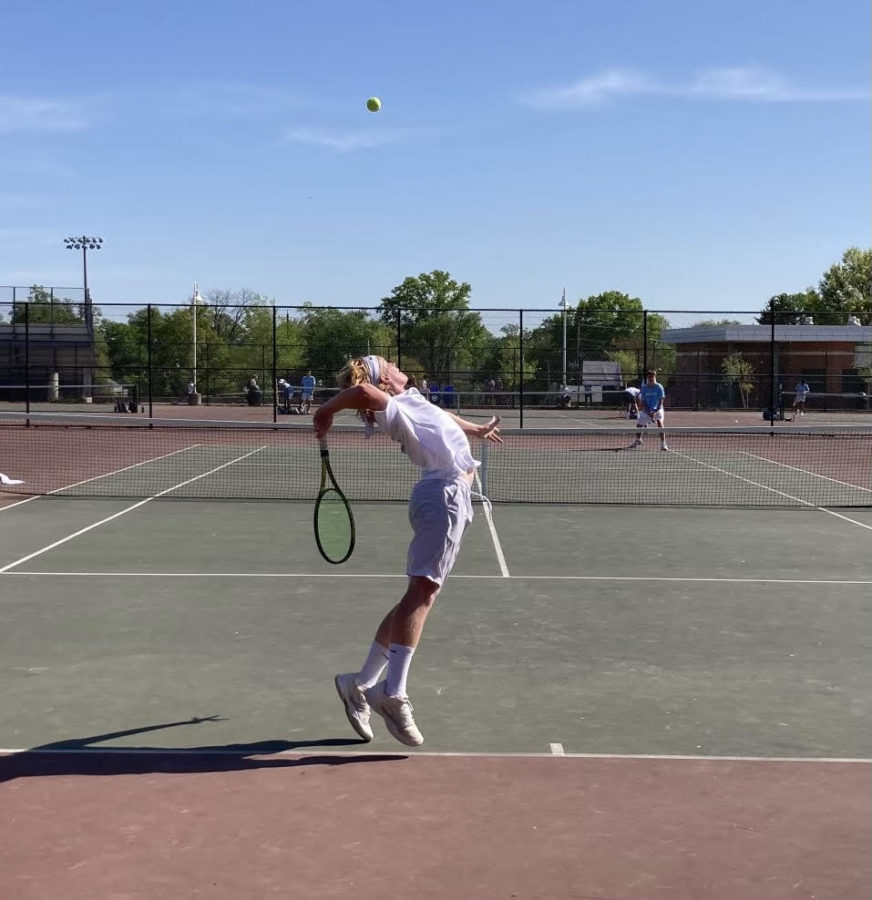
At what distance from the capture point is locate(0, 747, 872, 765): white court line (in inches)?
185

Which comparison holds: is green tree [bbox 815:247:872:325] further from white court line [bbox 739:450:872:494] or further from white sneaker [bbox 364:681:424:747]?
white sneaker [bbox 364:681:424:747]

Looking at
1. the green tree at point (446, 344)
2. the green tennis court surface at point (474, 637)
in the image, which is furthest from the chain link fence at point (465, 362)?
the green tennis court surface at point (474, 637)

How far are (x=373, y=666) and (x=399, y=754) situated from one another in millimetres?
423

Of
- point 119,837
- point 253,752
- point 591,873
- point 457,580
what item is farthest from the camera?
point 457,580

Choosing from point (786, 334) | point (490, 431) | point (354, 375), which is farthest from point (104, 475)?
point (786, 334)

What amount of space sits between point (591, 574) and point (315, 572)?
7.06 feet

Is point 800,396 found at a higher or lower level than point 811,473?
higher

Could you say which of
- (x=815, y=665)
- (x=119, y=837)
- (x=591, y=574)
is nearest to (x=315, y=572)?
(x=591, y=574)

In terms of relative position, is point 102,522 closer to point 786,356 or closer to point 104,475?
point 104,475

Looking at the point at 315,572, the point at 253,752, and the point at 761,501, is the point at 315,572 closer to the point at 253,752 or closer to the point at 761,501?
the point at 253,752

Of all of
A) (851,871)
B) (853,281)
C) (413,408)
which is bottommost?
(851,871)

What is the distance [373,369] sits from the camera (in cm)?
497

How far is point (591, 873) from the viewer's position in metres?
3.63

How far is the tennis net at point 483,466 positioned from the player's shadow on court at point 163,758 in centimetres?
772
